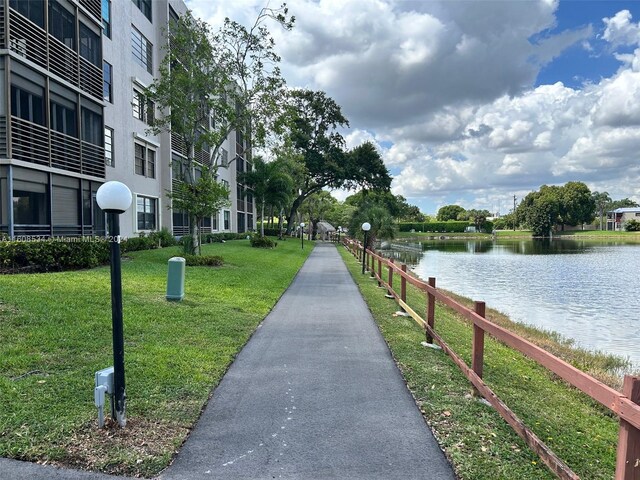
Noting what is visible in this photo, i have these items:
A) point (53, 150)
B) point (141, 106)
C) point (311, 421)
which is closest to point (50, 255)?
Result: point (53, 150)

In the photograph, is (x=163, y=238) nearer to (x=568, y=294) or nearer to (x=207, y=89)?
(x=207, y=89)

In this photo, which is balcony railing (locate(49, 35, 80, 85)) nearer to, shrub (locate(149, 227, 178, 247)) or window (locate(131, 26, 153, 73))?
window (locate(131, 26, 153, 73))

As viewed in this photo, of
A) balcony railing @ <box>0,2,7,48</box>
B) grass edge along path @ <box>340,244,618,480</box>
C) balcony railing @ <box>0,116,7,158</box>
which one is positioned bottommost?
grass edge along path @ <box>340,244,618,480</box>

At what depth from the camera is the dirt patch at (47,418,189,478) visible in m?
3.36

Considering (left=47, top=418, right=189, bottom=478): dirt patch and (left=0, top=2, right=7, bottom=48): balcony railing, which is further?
(left=0, top=2, right=7, bottom=48): balcony railing

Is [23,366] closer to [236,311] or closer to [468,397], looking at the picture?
[236,311]

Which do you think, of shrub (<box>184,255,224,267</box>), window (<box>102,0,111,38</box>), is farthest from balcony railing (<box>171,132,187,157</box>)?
shrub (<box>184,255,224,267</box>)

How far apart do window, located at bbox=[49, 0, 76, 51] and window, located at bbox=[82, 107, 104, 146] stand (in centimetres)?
247

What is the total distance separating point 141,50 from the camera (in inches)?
940

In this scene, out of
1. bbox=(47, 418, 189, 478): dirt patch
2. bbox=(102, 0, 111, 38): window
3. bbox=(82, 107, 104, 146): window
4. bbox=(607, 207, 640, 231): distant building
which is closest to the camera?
bbox=(47, 418, 189, 478): dirt patch

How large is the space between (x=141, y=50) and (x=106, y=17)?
3.71m

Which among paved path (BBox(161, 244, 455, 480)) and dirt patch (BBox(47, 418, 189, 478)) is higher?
dirt patch (BBox(47, 418, 189, 478))

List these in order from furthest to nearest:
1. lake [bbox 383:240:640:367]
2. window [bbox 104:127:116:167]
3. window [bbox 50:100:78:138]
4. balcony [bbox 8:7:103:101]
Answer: window [bbox 104:127:116:167] → window [bbox 50:100:78:138] → balcony [bbox 8:7:103:101] → lake [bbox 383:240:640:367]

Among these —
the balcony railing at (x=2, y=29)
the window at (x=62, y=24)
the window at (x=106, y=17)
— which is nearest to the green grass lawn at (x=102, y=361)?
the balcony railing at (x=2, y=29)
